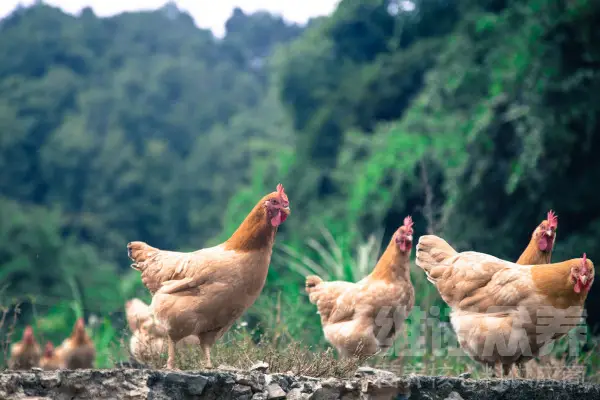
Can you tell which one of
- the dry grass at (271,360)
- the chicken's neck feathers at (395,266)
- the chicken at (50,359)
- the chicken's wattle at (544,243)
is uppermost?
the chicken's wattle at (544,243)

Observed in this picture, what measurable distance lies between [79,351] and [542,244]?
5942mm

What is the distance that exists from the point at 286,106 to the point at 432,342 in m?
18.7

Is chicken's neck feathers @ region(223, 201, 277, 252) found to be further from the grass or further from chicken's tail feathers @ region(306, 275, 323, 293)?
chicken's tail feathers @ region(306, 275, 323, 293)

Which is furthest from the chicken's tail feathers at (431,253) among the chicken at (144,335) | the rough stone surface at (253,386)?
→ the chicken at (144,335)

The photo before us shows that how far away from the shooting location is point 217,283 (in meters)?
6.07

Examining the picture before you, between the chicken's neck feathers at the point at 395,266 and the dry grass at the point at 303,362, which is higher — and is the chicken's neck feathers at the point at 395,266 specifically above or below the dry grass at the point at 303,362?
above

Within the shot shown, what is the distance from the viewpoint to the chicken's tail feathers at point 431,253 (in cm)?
755

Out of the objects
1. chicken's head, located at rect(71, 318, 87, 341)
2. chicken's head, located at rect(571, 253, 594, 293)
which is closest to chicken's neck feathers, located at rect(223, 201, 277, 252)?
chicken's head, located at rect(571, 253, 594, 293)

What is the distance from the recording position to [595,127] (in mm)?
15414

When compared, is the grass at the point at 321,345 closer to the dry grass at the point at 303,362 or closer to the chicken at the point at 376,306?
the dry grass at the point at 303,362

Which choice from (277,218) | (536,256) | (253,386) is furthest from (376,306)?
(253,386)

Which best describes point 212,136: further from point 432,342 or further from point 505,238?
point 432,342

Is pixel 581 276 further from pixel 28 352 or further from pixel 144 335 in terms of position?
pixel 28 352

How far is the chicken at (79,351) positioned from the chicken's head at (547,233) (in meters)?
5.78
